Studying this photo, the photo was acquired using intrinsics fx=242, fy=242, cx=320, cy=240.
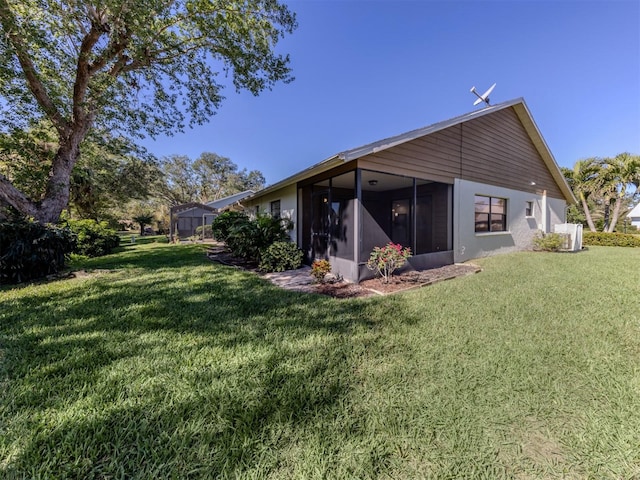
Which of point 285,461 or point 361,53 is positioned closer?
point 285,461

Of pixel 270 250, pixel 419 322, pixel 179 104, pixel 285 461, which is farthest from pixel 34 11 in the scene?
pixel 419 322

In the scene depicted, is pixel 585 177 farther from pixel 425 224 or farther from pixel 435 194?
pixel 425 224

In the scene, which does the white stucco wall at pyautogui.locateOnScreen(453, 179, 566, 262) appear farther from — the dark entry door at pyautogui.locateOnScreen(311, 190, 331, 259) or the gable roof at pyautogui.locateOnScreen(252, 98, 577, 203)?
the dark entry door at pyautogui.locateOnScreen(311, 190, 331, 259)

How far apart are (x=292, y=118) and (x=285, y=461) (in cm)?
1703

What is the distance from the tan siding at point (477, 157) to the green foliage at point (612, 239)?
17.8 feet

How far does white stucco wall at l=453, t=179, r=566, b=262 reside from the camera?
7871 mm

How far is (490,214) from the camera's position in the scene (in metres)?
9.13

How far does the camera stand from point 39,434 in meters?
1.60

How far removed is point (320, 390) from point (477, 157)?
9.27 meters

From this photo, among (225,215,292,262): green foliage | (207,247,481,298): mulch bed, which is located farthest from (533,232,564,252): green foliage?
(225,215,292,262): green foliage

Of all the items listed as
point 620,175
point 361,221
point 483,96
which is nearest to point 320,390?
point 361,221

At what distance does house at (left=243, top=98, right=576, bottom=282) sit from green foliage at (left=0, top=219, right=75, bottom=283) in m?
6.06

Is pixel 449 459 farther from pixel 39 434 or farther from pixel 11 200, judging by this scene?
pixel 11 200

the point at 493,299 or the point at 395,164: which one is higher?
the point at 395,164
